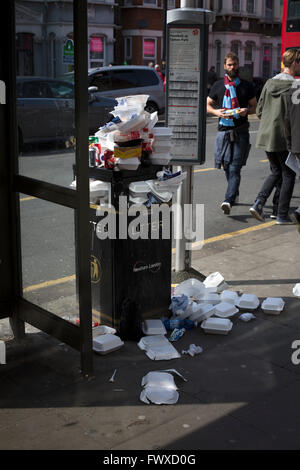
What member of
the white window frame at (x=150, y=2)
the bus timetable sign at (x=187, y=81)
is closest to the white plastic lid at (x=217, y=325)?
the bus timetable sign at (x=187, y=81)

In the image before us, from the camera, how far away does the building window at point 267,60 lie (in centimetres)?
4897

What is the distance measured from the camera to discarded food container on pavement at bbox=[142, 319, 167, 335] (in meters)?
4.91

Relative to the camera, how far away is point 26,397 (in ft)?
13.1

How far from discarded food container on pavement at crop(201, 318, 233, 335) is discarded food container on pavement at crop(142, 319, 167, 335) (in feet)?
1.03

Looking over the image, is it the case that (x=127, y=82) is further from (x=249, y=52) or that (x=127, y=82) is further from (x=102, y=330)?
(x=249, y=52)

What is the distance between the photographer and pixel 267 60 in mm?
49344

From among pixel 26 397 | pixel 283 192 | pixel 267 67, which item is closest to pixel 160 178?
pixel 26 397

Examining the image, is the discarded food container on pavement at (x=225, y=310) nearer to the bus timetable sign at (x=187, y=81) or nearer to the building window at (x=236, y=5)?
the bus timetable sign at (x=187, y=81)

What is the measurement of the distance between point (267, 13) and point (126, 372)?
4864cm

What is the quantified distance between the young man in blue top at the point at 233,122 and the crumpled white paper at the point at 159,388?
4.84m

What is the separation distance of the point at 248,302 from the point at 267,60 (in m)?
46.8

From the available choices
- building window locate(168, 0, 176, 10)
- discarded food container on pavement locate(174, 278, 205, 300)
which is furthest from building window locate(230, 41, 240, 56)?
discarded food container on pavement locate(174, 278, 205, 300)

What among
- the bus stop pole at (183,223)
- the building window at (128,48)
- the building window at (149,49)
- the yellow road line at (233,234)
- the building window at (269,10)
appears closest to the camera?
the bus stop pole at (183,223)

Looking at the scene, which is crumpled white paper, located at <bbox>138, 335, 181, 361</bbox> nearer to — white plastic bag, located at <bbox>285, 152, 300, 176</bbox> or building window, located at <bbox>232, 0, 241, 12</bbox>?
white plastic bag, located at <bbox>285, 152, 300, 176</bbox>
